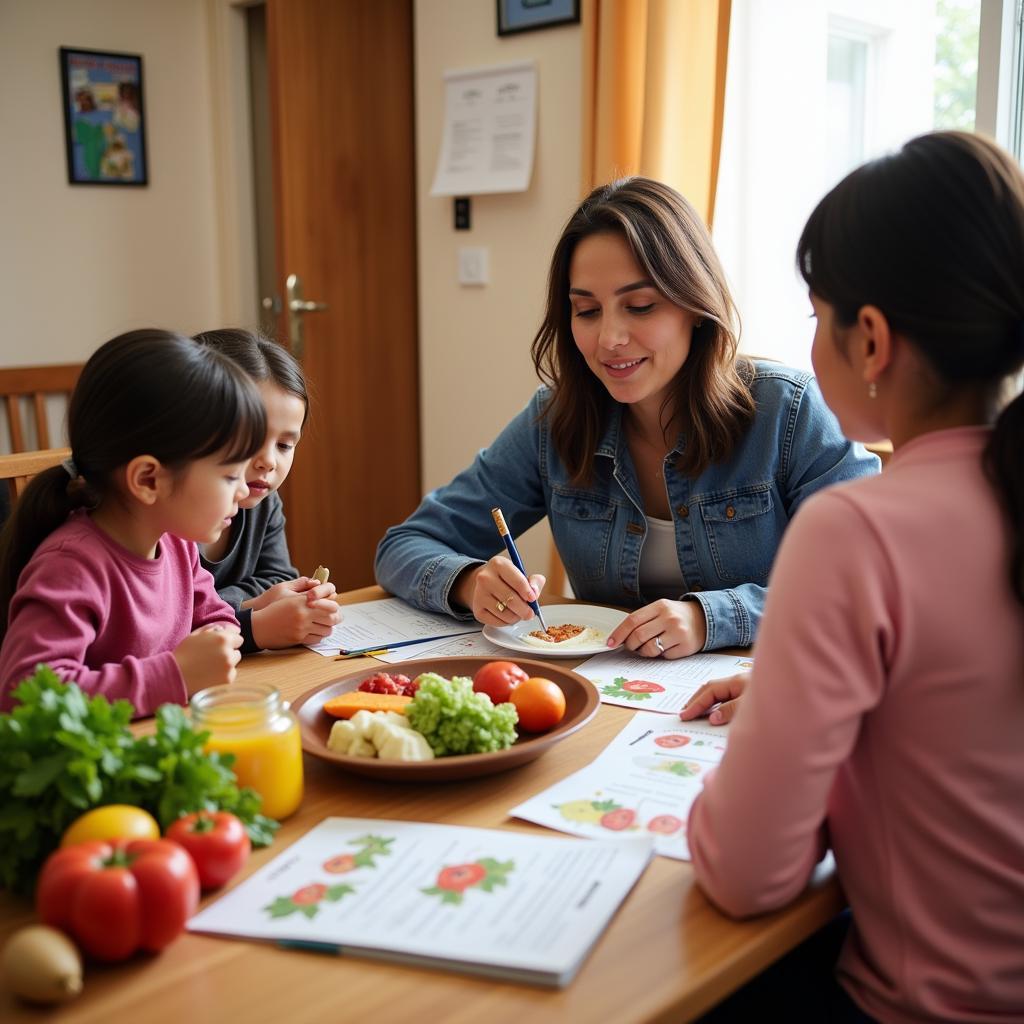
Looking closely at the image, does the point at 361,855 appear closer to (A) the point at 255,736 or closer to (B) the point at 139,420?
(A) the point at 255,736

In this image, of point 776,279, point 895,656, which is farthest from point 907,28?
point 895,656

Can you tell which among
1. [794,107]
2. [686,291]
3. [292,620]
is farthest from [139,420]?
[794,107]

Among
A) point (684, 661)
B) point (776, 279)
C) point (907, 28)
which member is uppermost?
→ point (907, 28)

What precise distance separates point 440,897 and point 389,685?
388mm

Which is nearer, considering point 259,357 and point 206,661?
point 206,661

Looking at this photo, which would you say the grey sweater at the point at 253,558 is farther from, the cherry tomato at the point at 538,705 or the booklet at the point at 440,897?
the booklet at the point at 440,897

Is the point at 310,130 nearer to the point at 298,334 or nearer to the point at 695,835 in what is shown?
the point at 298,334

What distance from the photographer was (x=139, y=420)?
4.12 ft

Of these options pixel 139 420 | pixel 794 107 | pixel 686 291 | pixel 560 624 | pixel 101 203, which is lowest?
pixel 560 624

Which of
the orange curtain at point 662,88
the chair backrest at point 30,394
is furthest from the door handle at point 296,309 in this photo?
the orange curtain at point 662,88

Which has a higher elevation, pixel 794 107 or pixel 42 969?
pixel 794 107

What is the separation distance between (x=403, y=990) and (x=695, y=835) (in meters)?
0.26

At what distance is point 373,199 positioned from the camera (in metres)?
3.68

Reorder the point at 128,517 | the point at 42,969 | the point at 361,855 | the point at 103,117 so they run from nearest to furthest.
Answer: the point at 42,969 < the point at 361,855 < the point at 128,517 < the point at 103,117
